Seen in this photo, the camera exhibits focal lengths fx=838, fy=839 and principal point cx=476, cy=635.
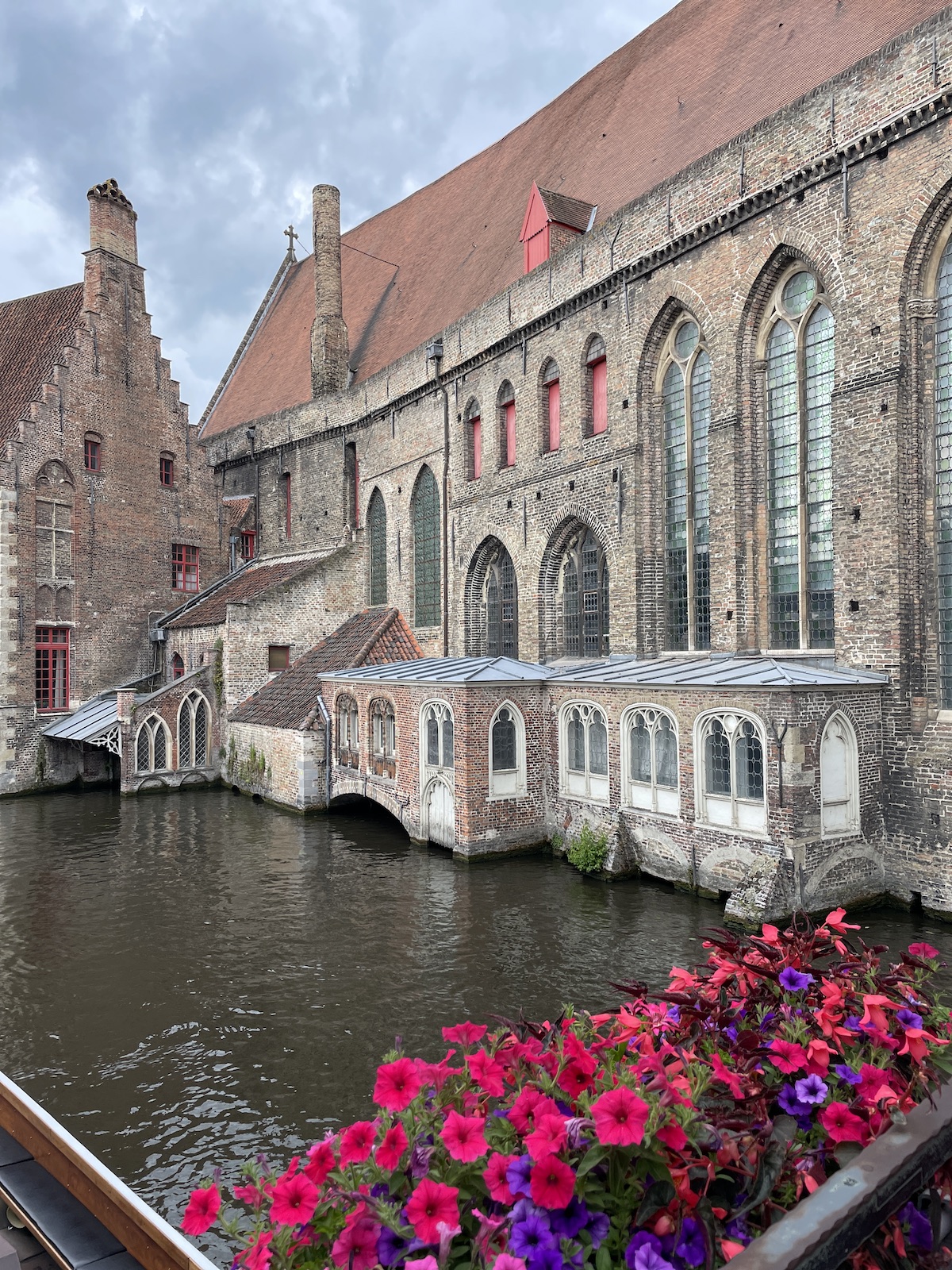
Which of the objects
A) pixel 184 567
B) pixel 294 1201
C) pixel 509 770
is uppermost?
pixel 184 567

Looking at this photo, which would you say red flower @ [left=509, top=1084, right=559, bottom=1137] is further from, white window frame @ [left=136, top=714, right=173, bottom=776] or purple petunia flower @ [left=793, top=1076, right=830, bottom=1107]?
white window frame @ [left=136, top=714, right=173, bottom=776]

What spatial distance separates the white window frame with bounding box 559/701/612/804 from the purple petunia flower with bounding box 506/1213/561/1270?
9.98 metres

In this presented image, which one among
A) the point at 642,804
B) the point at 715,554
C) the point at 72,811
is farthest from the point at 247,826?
the point at 715,554

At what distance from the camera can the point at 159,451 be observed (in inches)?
886

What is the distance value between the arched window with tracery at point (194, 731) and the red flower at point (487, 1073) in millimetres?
18621

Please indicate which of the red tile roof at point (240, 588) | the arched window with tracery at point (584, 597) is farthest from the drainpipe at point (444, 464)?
the red tile roof at point (240, 588)

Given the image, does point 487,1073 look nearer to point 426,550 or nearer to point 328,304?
point 426,550

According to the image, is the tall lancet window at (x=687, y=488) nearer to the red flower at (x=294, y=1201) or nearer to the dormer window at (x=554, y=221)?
the dormer window at (x=554, y=221)

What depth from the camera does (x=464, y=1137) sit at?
165 centimetres

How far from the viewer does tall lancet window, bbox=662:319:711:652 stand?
12.6 m

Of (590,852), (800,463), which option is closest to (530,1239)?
(590,852)

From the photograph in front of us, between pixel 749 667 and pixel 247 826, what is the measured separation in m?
9.48

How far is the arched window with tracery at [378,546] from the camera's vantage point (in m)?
21.7

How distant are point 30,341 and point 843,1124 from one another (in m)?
25.9
